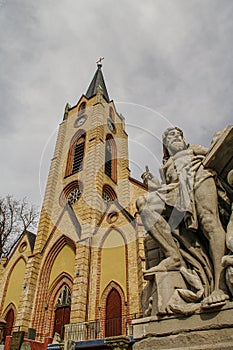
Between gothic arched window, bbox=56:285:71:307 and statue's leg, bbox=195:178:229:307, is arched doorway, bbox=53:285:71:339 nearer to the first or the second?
gothic arched window, bbox=56:285:71:307

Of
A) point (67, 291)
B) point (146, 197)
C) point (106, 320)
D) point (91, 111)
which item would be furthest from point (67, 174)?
point (146, 197)

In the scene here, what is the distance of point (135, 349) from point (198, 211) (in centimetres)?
149

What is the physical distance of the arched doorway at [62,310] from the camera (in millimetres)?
14441

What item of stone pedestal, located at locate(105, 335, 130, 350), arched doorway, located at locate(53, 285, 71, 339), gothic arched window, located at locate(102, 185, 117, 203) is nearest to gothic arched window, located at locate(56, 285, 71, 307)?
arched doorway, located at locate(53, 285, 71, 339)

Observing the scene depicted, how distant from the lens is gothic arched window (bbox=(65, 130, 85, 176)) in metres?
22.4

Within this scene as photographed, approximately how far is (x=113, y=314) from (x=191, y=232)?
11805 mm

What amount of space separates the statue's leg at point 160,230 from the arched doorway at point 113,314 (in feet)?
36.4

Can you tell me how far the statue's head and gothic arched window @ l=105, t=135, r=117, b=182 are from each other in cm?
1843

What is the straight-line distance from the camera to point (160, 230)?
2.97m

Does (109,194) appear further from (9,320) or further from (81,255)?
(9,320)

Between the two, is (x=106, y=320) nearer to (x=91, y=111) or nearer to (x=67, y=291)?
(x=67, y=291)

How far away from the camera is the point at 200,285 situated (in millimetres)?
2557

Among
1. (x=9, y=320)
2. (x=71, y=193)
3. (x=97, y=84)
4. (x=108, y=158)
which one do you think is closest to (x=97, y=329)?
(x=9, y=320)

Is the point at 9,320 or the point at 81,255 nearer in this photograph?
the point at 81,255
